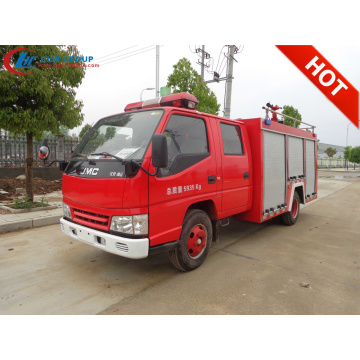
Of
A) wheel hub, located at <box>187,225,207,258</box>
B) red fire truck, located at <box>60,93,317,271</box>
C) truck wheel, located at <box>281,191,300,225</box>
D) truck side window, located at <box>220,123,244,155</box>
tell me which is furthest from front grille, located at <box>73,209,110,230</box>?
truck wheel, located at <box>281,191,300,225</box>

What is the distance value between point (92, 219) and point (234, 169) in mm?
2247

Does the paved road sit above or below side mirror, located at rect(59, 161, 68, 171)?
below

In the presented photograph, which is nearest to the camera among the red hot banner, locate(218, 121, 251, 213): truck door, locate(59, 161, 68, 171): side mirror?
locate(59, 161, 68, 171): side mirror

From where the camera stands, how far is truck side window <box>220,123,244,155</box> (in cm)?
407

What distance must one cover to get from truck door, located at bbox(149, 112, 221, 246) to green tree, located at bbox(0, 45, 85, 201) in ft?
14.0

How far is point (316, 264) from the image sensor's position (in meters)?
3.89

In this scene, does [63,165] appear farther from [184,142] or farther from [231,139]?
[231,139]

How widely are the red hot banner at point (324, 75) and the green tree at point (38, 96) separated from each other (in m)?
4.97

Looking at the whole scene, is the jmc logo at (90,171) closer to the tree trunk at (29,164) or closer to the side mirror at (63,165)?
the side mirror at (63,165)

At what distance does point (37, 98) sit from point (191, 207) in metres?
4.88

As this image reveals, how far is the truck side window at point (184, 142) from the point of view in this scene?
10.5 feet

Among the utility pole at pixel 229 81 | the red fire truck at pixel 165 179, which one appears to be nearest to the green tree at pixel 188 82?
the utility pole at pixel 229 81

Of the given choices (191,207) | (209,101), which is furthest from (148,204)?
(209,101)

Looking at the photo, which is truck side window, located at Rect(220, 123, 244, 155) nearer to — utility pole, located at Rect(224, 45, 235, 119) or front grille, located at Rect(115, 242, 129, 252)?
front grille, located at Rect(115, 242, 129, 252)
